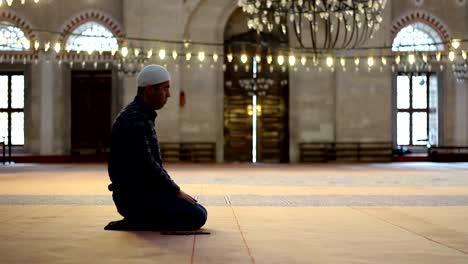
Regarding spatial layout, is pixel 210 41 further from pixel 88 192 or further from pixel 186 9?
pixel 88 192

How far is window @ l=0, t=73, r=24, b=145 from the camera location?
23297 mm

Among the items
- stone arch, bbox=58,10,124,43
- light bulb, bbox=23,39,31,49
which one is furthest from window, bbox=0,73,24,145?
stone arch, bbox=58,10,124,43

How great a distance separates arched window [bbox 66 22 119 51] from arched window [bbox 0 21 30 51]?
138 centimetres

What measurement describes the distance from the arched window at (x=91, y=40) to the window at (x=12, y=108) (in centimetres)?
203

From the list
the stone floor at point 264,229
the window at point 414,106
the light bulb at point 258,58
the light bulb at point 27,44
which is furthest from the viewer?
the window at point 414,106

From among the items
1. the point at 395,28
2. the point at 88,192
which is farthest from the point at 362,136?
the point at 88,192

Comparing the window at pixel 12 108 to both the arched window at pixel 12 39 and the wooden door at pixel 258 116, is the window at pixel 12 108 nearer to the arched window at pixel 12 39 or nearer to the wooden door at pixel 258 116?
the arched window at pixel 12 39

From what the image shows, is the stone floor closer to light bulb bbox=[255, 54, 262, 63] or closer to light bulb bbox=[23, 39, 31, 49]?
light bulb bbox=[255, 54, 262, 63]

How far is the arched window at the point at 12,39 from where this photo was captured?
22.7 metres

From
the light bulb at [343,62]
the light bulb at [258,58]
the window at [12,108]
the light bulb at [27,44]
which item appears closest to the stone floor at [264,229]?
the light bulb at [343,62]

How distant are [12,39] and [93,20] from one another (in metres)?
2.69

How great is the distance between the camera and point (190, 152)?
2238 centimetres

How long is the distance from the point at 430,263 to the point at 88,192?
6.80 m

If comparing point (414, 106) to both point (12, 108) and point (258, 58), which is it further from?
point (12, 108)
